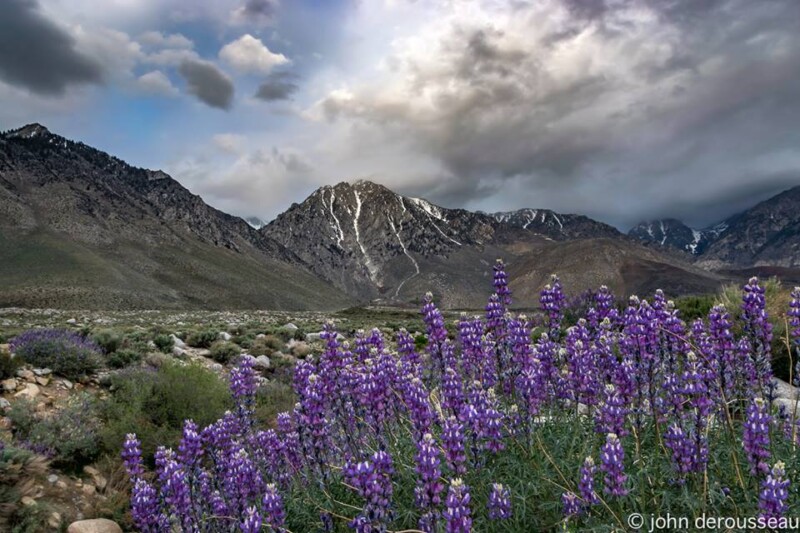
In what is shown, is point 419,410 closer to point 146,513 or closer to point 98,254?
point 146,513

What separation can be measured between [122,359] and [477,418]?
504 inches

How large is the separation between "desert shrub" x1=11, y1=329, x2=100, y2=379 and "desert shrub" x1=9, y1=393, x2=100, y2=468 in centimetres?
237

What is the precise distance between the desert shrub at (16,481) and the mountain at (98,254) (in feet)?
304

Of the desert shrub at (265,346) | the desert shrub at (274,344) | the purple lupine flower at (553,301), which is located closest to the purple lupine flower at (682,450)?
the purple lupine flower at (553,301)

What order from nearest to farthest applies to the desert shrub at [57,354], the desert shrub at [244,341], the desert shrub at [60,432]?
the desert shrub at [60,432] → the desert shrub at [57,354] → the desert shrub at [244,341]

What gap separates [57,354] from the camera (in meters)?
11.8

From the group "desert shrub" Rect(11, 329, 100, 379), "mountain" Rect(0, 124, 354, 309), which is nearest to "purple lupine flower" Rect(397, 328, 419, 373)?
"desert shrub" Rect(11, 329, 100, 379)

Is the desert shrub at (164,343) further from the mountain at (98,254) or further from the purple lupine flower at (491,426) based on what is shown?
the mountain at (98,254)

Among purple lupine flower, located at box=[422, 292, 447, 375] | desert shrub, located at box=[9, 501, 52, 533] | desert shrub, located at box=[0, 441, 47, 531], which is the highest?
purple lupine flower, located at box=[422, 292, 447, 375]

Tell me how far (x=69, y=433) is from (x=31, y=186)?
18021cm

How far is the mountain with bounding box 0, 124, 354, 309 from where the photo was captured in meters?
99.7

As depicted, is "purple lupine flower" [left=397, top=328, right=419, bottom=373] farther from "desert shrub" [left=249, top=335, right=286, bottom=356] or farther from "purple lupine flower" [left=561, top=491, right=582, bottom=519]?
"desert shrub" [left=249, top=335, right=286, bottom=356]

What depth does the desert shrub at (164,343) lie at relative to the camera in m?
18.3

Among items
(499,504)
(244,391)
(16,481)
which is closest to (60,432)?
(16,481)
